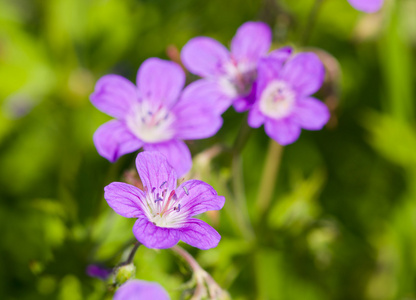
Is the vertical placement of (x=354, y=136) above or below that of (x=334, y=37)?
below

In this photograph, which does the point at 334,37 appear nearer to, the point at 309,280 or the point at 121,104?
the point at 309,280

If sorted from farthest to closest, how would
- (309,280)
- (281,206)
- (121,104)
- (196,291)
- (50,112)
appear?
(50,112)
(309,280)
(281,206)
(121,104)
(196,291)

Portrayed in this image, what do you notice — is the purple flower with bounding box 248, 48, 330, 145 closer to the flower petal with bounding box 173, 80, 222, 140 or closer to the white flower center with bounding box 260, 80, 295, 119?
the white flower center with bounding box 260, 80, 295, 119

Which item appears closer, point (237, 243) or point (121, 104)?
point (121, 104)

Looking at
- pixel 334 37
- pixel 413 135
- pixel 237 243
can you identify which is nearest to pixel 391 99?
pixel 413 135

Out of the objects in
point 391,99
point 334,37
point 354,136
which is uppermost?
point 334,37

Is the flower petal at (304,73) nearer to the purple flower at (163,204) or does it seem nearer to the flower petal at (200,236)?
the purple flower at (163,204)
